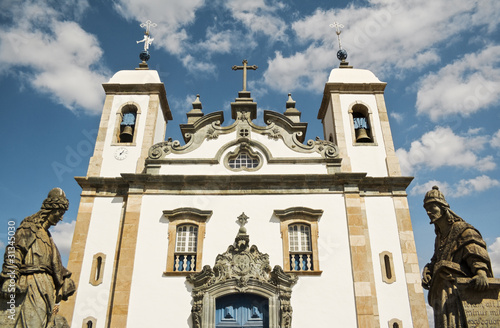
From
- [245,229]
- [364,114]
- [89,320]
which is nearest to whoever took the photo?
[89,320]

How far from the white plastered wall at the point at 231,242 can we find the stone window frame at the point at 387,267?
3.60ft

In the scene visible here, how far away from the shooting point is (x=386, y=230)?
1290cm

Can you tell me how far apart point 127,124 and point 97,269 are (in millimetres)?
5699

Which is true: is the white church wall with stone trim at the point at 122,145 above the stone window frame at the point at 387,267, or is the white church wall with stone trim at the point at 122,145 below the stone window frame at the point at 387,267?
above

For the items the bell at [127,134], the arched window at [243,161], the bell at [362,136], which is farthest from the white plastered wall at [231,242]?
the bell at [127,134]

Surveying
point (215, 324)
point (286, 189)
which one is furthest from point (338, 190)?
point (215, 324)

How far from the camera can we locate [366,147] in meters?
14.8

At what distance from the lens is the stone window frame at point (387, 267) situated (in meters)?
12.1

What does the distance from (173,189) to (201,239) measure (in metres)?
1.98

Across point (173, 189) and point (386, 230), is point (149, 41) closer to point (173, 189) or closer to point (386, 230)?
point (173, 189)

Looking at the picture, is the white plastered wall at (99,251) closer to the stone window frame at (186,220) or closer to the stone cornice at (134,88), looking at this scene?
the stone window frame at (186,220)

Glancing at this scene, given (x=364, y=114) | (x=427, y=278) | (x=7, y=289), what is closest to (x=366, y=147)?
(x=364, y=114)

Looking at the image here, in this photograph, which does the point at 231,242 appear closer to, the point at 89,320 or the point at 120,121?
the point at 89,320

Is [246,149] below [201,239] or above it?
above
